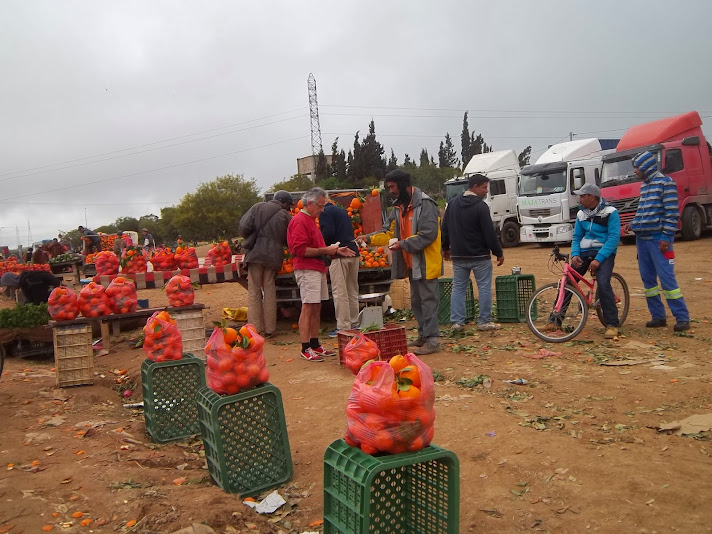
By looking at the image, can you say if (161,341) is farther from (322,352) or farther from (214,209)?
(214,209)

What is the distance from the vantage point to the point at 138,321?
36.6 feet

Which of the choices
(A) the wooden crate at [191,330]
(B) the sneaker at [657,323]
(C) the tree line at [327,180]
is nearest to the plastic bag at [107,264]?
(A) the wooden crate at [191,330]

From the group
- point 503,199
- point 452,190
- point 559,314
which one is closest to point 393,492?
point 559,314

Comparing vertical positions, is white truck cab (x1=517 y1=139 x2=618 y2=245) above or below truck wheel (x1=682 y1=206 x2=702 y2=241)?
above

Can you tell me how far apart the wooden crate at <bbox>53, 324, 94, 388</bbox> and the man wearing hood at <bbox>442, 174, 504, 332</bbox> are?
4.85 m

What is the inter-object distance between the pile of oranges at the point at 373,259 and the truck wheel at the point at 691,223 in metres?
13.2

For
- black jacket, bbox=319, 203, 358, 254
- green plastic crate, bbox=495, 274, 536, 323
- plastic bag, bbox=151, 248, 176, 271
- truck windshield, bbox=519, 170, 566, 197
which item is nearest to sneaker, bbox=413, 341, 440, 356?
green plastic crate, bbox=495, 274, 536, 323

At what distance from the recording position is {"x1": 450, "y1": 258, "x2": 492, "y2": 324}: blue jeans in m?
8.21

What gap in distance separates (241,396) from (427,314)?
367 centimetres

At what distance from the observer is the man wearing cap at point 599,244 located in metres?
7.23

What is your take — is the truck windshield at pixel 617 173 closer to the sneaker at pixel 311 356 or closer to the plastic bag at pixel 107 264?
the sneaker at pixel 311 356

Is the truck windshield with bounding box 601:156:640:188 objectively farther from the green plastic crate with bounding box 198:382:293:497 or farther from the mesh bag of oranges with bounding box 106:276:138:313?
the green plastic crate with bounding box 198:382:293:497

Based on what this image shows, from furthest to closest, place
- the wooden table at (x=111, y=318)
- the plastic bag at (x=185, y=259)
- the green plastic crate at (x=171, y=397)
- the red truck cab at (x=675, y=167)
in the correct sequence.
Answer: the red truck cab at (x=675, y=167) < the plastic bag at (x=185, y=259) < the wooden table at (x=111, y=318) < the green plastic crate at (x=171, y=397)

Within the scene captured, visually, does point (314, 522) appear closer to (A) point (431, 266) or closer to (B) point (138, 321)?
(A) point (431, 266)
